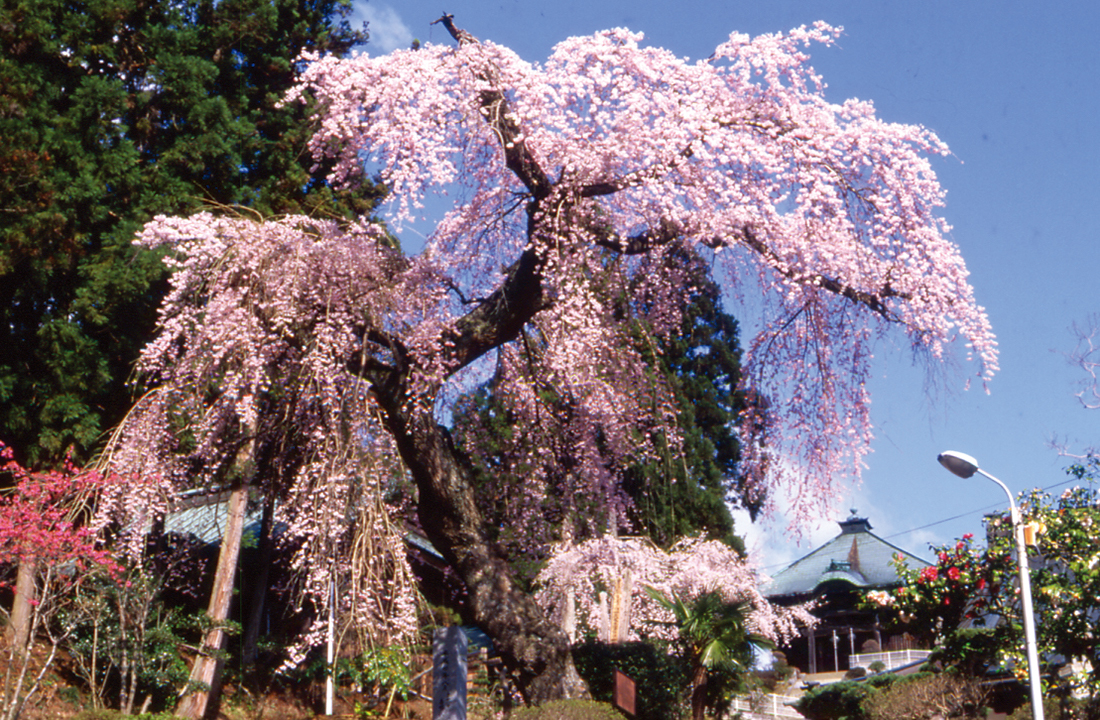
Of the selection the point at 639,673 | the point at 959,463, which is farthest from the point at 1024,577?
the point at 639,673

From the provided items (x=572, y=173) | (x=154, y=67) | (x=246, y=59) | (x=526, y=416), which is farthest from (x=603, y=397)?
(x=246, y=59)

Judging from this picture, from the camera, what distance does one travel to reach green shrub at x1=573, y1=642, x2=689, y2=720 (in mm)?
12367

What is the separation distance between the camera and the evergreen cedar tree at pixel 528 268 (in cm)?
862

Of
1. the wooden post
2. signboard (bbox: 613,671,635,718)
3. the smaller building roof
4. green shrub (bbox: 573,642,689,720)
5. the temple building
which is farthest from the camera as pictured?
the smaller building roof

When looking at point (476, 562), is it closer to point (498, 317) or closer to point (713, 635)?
point (498, 317)

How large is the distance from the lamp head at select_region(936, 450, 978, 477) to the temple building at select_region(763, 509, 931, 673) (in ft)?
74.2

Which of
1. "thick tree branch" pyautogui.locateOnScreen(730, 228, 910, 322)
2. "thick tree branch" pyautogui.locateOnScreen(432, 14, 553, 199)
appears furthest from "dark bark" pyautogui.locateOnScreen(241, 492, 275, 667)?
"thick tree branch" pyautogui.locateOnScreen(730, 228, 910, 322)

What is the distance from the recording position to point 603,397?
392 inches

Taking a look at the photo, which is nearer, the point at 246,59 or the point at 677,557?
the point at 246,59

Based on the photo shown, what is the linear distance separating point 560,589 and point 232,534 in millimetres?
7024

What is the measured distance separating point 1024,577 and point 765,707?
1686 cm

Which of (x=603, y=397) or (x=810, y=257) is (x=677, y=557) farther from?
(x=810, y=257)

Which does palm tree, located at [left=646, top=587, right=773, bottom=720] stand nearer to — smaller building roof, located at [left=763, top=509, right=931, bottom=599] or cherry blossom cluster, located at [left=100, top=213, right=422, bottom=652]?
cherry blossom cluster, located at [left=100, top=213, right=422, bottom=652]

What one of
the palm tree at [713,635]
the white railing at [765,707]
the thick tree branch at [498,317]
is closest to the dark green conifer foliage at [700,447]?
the white railing at [765,707]
